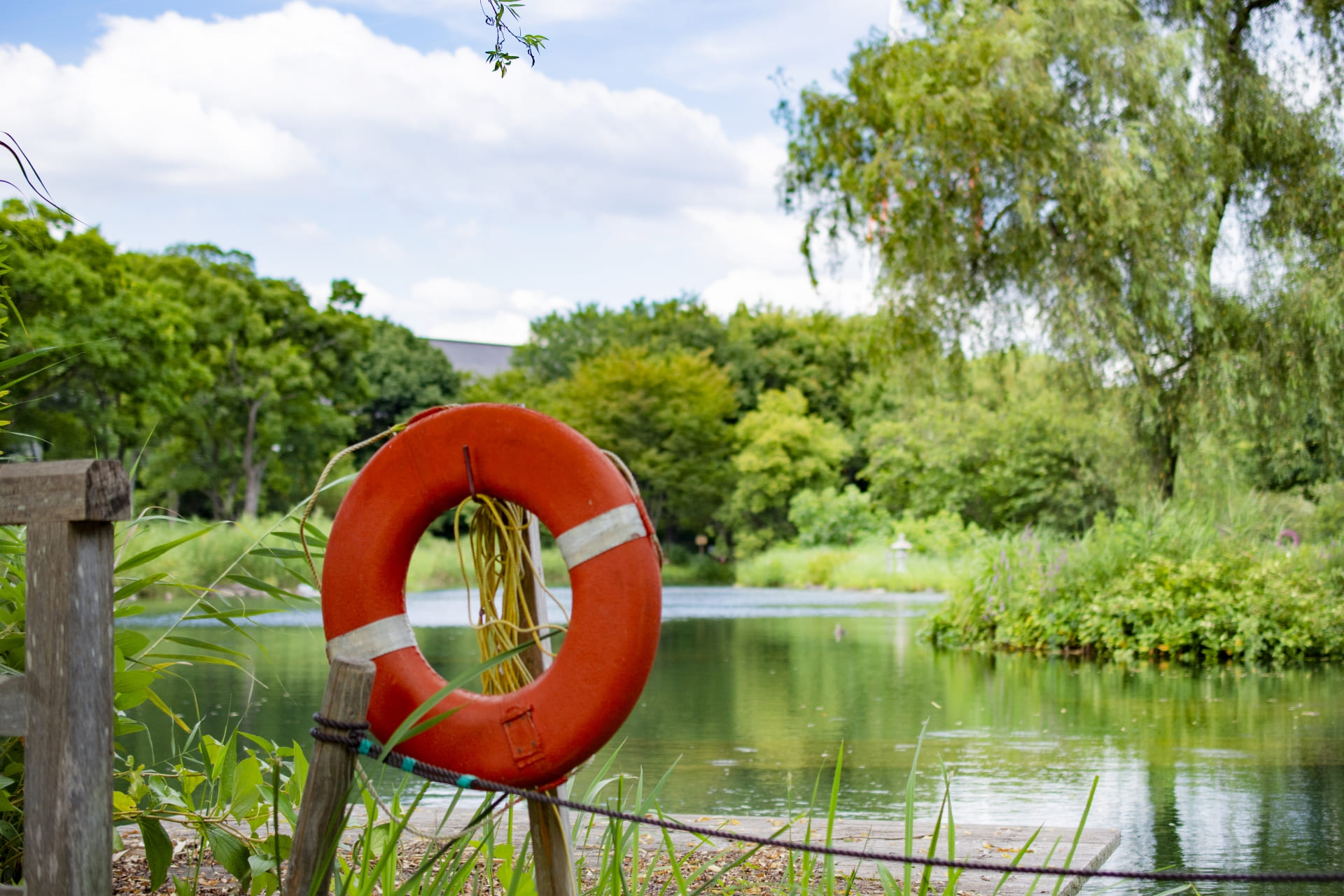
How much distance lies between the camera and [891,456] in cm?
2575

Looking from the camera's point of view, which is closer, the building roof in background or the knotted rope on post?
the knotted rope on post

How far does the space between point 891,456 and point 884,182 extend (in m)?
16.8

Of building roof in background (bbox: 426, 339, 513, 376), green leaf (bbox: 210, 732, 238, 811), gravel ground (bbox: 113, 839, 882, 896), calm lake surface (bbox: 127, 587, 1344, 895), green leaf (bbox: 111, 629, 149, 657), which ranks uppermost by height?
building roof in background (bbox: 426, 339, 513, 376)

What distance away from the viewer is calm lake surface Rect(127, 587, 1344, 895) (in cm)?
354

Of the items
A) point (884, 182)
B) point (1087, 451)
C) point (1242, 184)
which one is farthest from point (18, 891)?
point (1087, 451)

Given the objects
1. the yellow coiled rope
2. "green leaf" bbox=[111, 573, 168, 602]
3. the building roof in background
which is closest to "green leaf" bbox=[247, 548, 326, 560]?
"green leaf" bbox=[111, 573, 168, 602]

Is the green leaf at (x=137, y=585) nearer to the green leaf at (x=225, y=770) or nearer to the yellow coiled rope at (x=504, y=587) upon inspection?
the green leaf at (x=225, y=770)

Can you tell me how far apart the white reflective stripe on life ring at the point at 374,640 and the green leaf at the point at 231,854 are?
0.44 m

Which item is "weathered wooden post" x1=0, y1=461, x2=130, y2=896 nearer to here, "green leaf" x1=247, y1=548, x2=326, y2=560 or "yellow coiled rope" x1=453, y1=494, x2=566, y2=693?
"yellow coiled rope" x1=453, y1=494, x2=566, y2=693

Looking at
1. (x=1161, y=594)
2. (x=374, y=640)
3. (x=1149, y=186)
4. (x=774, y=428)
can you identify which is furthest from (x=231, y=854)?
(x=774, y=428)

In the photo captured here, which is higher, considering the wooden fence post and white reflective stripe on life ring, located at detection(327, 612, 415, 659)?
white reflective stripe on life ring, located at detection(327, 612, 415, 659)

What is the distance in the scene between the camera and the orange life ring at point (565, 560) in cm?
176

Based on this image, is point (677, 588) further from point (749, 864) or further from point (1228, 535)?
point (749, 864)

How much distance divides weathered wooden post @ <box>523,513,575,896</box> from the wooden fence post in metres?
0.37
